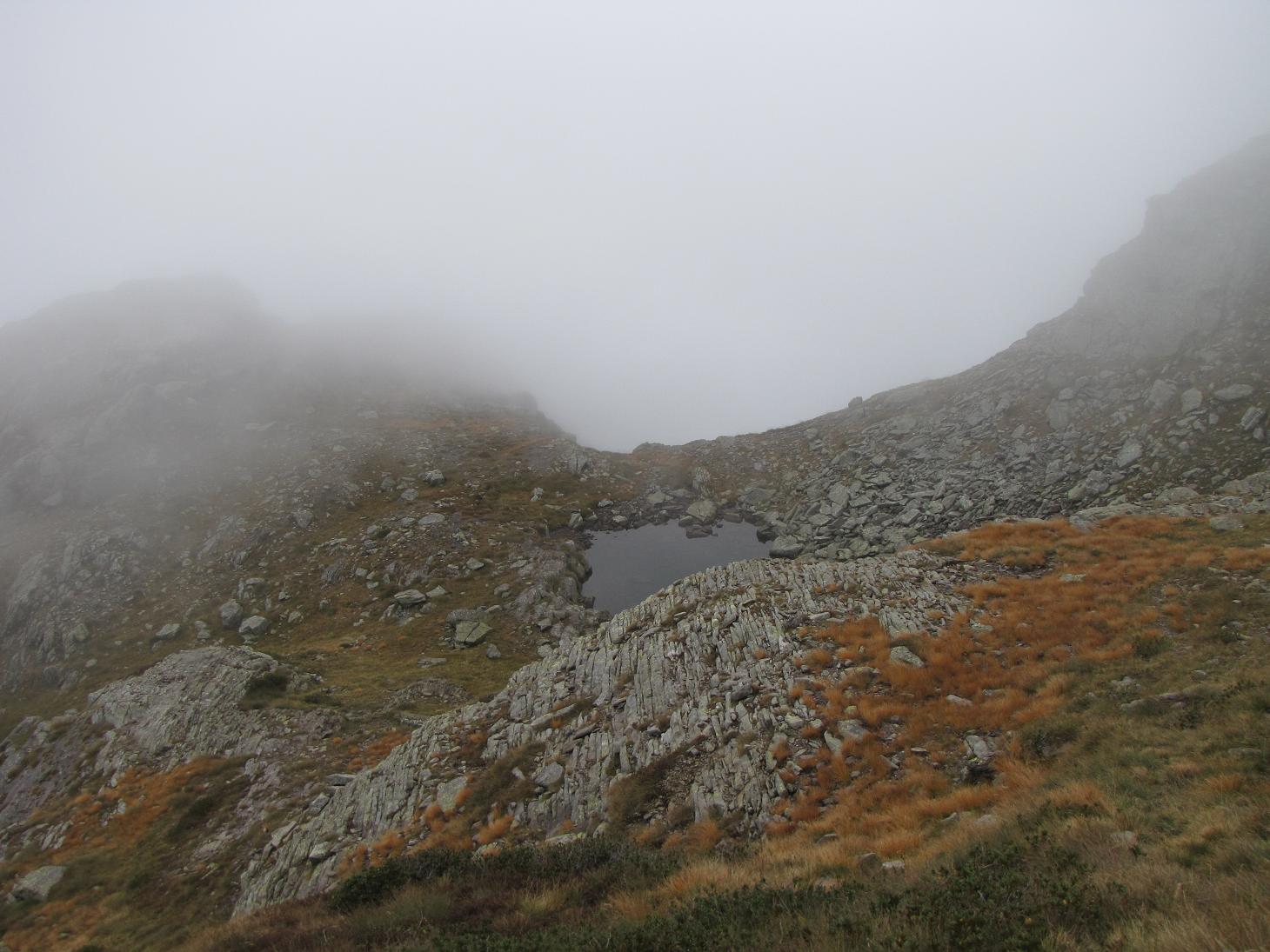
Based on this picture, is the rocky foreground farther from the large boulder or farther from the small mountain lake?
the small mountain lake

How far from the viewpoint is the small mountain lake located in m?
54.5

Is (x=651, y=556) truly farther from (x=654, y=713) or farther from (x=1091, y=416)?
(x=1091, y=416)

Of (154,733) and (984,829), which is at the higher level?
(984,829)

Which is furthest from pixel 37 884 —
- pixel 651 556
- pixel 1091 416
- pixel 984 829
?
pixel 1091 416

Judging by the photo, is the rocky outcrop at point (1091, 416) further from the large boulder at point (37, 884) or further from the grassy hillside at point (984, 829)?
the large boulder at point (37, 884)

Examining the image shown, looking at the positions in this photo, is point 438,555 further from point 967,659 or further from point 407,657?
point 967,659

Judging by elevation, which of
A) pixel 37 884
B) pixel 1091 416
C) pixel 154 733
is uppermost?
pixel 1091 416

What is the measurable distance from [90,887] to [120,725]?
479 inches

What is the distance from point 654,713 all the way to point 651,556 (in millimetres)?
39342

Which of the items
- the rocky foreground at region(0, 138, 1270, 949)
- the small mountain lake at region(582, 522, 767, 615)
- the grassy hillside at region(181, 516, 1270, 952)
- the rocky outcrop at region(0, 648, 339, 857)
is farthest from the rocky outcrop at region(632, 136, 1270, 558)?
the rocky outcrop at region(0, 648, 339, 857)

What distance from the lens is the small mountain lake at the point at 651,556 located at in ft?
179

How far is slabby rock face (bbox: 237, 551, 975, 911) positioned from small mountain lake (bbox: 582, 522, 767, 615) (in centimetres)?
2599

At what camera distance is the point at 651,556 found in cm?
6012

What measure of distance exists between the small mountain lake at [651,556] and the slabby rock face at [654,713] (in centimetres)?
2599
